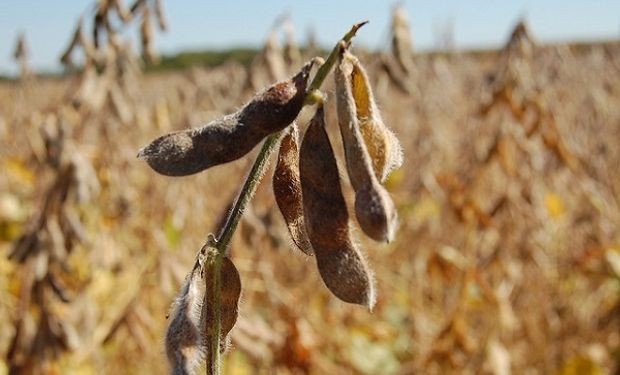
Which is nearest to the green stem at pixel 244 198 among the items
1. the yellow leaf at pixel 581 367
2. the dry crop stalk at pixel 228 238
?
the dry crop stalk at pixel 228 238

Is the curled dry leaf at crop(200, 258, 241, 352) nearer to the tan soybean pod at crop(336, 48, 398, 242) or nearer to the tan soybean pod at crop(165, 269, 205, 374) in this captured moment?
the tan soybean pod at crop(165, 269, 205, 374)

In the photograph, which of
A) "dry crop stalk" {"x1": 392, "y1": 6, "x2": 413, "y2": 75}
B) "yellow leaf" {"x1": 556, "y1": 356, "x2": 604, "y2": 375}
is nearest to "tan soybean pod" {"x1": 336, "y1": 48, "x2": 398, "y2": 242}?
"dry crop stalk" {"x1": 392, "y1": 6, "x2": 413, "y2": 75}

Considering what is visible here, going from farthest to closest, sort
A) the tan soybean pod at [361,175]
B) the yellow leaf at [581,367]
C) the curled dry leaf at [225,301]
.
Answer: the yellow leaf at [581,367] → the curled dry leaf at [225,301] → the tan soybean pod at [361,175]

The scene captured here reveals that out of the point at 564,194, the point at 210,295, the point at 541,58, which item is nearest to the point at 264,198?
the point at 564,194

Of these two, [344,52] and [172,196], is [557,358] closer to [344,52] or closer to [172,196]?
[172,196]

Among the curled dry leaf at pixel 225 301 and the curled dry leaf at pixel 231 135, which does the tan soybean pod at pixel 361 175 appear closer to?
the curled dry leaf at pixel 231 135

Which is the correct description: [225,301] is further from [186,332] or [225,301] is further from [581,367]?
[581,367]

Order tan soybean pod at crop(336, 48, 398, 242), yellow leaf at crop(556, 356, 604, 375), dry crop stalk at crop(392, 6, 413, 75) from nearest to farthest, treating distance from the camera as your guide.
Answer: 1. tan soybean pod at crop(336, 48, 398, 242)
2. dry crop stalk at crop(392, 6, 413, 75)
3. yellow leaf at crop(556, 356, 604, 375)

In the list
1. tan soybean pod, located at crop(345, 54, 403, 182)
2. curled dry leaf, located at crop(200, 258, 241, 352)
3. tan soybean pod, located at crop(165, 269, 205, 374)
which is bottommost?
tan soybean pod, located at crop(165, 269, 205, 374)
